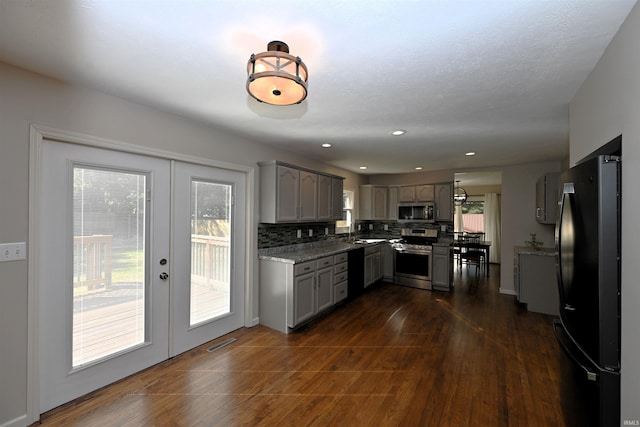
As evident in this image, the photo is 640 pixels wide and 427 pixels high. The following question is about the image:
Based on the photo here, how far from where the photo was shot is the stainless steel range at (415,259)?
5.48m

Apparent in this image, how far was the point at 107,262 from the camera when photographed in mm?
2340

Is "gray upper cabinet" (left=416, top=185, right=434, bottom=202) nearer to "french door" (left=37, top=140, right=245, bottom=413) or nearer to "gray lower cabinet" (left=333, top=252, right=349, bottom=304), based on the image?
"gray lower cabinet" (left=333, top=252, right=349, bottom=304)

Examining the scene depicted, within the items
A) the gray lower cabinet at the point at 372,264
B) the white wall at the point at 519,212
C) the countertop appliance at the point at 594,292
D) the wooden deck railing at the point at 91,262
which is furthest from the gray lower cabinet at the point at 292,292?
the white wall at the point at 519,212

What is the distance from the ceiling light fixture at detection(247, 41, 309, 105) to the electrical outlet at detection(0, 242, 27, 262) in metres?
1.88

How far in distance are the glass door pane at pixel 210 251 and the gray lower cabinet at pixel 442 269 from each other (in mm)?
3924

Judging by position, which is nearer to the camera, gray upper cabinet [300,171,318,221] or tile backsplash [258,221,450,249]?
tile backsplash [258,221,450,249]

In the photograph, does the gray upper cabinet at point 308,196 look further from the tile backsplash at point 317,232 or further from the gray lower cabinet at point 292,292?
the gray lower cabinet at point 292,292

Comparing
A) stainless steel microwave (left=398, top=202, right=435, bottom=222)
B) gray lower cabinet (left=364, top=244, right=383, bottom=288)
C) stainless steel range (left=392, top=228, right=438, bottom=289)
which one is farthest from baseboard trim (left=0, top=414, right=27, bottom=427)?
stainless steel microwave (left=398, top=202, right=435, bottom=222)

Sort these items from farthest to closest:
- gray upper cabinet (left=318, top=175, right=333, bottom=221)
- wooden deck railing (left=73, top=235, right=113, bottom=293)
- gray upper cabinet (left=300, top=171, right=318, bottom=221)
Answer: gray upper cabinet (left=318, top=175, right=333, bottom=221) < gray upper cabinet (left=300, top=171, right=318, bottom=221) < wooden deck railing (left=73, top=235, right=113, bottom=293)

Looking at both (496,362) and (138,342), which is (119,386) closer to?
(138,342)

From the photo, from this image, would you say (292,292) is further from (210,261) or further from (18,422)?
Answer: (18,422)

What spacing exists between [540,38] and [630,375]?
1703 mm

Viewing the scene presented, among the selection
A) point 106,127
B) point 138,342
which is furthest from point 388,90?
point 138,342

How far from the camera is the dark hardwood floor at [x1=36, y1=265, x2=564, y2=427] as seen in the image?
2008 mm
